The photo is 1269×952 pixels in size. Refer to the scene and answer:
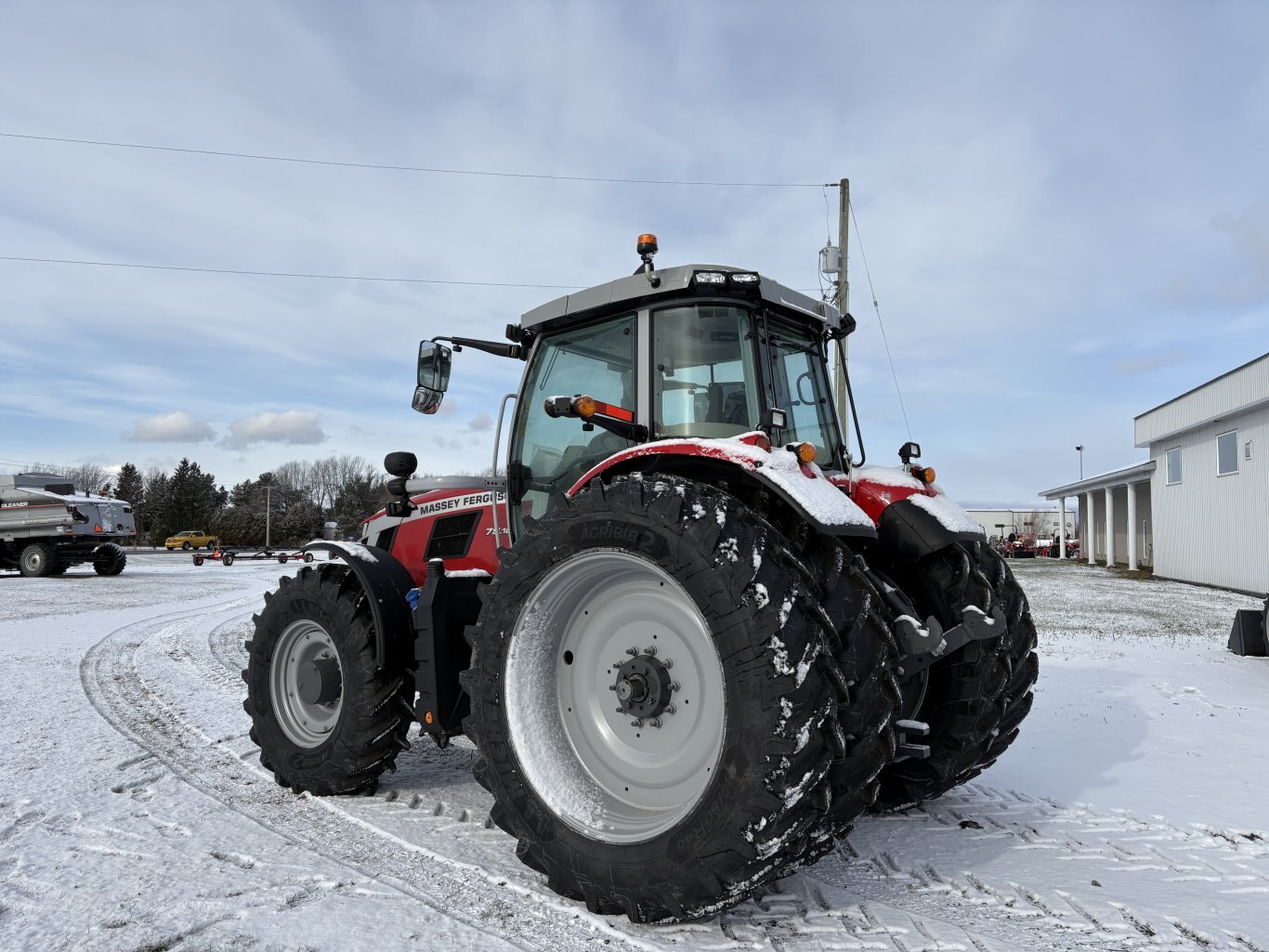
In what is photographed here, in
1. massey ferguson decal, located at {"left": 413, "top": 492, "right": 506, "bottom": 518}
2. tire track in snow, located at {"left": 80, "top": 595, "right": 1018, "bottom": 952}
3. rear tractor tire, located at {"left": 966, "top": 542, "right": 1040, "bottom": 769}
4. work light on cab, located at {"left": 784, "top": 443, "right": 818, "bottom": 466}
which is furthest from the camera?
massey ferguson decal, located at {"left": 413, "top": 492, "right": 506, "bottom": 518}

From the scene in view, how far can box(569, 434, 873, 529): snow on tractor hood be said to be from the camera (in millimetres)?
2602

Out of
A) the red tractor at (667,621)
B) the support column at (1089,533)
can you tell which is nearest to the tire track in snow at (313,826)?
the red tractor at (667,621)

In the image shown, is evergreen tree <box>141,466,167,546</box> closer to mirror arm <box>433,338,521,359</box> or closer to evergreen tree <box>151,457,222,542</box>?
evergreen tree <box>151,457,222,542</box>

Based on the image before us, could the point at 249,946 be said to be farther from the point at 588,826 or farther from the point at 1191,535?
the point at 1191,535

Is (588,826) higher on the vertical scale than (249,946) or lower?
higher

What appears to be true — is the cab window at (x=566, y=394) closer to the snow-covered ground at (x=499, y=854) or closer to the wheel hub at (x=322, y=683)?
the wheel hub at (x=322, y=683)

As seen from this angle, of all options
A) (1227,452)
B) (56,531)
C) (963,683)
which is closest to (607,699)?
(963,683)

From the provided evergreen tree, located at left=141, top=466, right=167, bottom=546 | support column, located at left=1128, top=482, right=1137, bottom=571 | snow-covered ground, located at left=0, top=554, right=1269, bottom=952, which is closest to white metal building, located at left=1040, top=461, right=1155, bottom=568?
support column, located at left=1128, top=482, right=1137, bottom=571

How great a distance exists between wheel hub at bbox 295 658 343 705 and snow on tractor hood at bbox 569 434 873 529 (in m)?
2.02

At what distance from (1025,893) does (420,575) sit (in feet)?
10.0

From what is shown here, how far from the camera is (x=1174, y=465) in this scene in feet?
73.3

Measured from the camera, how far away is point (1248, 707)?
241 inches

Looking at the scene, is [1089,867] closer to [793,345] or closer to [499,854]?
[499,854]

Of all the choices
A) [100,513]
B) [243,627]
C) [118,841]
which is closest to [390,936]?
[118,841]
